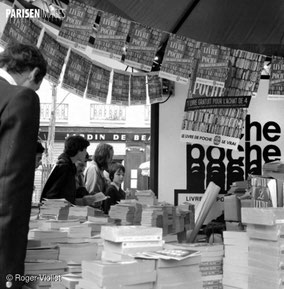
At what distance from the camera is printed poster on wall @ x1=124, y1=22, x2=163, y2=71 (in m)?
4.19

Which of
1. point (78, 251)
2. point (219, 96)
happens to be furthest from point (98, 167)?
point (78, 251)

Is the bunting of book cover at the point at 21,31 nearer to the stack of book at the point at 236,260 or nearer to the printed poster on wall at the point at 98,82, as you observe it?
the printed poster on wall at the point at 98,82

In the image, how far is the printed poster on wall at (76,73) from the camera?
4.58m

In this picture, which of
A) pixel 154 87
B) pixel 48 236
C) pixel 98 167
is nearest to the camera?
pixel 48 236

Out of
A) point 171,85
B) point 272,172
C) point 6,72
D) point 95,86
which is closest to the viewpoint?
point 6,72

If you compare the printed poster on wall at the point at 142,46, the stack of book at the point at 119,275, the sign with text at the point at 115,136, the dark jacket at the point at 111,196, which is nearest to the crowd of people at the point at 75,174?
the dark jacket at the point at 111,196

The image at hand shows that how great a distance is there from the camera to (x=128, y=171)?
14844 millimetres

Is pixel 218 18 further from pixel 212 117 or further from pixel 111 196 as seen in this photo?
pixel 111 196

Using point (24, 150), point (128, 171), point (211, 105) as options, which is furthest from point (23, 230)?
point (128, 171)

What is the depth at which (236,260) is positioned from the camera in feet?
9.61

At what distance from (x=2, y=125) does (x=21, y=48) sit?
0.50 m

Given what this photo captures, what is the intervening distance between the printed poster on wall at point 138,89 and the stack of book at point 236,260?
269 cm

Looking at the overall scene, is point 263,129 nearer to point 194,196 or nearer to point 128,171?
point 194,196

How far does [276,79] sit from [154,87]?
4.69ft
